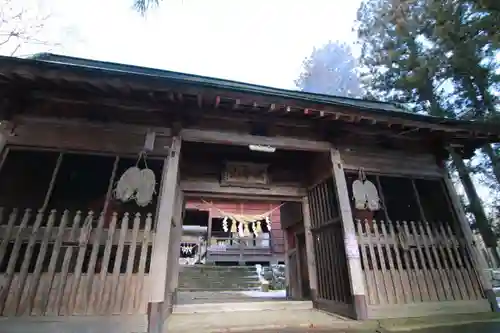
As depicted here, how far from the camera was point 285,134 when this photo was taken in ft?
16.4

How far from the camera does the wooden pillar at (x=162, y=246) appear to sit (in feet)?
10.9

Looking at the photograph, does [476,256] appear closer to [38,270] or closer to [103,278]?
[103,278]

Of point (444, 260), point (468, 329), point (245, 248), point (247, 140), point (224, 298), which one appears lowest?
point (468, 329)

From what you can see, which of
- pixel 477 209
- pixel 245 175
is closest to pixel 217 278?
pixel 245 175

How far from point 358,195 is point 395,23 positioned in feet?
34.3

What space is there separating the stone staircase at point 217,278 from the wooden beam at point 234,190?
8.21 meters

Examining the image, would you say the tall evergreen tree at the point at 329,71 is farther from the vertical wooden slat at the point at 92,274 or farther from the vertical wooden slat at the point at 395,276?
the vertical wooden slat at the point at 92,274

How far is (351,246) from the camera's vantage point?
4.22 metres

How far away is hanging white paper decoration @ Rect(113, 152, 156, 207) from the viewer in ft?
12.9

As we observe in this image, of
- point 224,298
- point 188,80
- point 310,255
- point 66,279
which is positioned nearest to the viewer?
point 66,279

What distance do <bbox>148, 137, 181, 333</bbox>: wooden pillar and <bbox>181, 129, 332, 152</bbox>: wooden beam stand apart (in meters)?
0.30

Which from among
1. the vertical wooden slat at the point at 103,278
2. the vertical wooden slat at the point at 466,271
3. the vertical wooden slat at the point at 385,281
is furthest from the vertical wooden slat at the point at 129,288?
the vertical wooden slat at the point at 466,271

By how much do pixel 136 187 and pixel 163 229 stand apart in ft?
2.67

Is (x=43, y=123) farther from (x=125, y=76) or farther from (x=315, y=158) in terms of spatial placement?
(x=315, y=158)
